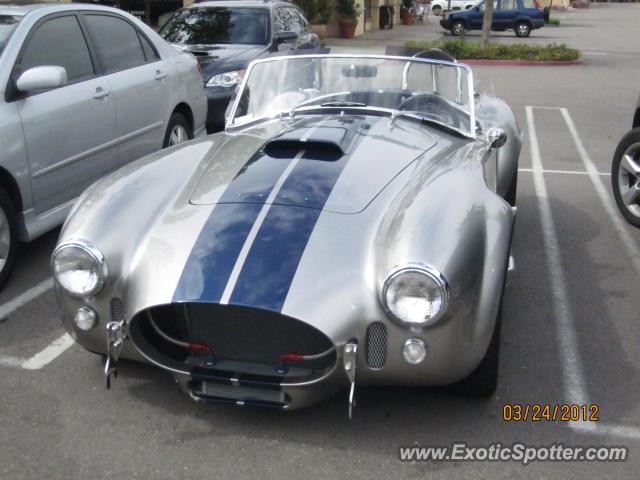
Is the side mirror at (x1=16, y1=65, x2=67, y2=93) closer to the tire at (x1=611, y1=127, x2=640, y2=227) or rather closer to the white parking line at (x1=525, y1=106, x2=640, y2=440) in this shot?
the white parking line at (x1=525, y1=106, x2=640, y2=440)

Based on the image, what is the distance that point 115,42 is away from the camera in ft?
19.3

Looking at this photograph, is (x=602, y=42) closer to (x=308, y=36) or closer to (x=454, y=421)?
(x=308, y=36)

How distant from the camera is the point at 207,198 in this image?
3.40 meters

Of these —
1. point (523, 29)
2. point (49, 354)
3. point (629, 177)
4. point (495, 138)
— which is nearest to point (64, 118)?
point (49, 354)

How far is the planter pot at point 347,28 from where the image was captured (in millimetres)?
27312

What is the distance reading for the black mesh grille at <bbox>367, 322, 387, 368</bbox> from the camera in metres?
2.84

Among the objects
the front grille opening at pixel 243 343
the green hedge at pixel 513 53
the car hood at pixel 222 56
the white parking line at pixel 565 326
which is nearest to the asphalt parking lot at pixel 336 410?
the white parking line at pixel 565 326

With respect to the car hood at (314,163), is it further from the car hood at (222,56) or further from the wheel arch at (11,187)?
the car hood at (222,56)

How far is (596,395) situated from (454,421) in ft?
2.42

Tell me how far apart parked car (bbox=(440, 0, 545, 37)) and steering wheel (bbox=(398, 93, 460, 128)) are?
27.7 m

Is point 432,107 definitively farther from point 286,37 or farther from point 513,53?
point 513,53

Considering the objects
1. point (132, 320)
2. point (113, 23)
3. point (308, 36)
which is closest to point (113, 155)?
point (113, 23)

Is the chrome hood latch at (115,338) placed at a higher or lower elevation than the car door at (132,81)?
lower

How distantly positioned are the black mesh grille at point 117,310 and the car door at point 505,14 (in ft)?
98.3
